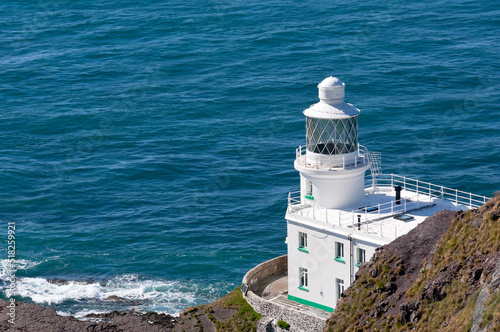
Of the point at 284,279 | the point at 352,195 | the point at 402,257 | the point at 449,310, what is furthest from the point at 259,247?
the point at 449,310

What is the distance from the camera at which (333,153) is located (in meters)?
49.9

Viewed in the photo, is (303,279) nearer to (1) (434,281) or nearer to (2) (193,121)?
(1) (434,281)

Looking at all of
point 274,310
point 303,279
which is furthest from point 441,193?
point 274,310

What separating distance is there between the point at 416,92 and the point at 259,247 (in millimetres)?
39099

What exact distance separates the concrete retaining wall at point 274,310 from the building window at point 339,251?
334 centimetres

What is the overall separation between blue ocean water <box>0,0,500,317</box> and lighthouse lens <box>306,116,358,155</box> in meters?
18.8

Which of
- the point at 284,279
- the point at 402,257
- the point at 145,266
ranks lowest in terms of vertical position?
the point at 145,266

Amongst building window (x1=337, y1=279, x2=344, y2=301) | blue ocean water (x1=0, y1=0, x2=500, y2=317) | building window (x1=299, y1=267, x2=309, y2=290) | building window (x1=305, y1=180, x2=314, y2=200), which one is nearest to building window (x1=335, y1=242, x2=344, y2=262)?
building window (x1=337, y1=279, x2=344, y2=301)

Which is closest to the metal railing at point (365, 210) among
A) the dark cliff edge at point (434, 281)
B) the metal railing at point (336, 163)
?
the metal railing at point (336, 163)

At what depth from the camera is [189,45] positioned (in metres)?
121

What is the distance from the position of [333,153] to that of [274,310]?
9.49 metres

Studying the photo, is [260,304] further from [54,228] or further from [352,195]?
[54,228]

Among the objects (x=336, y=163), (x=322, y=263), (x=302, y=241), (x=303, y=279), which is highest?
(x=336, y=163)

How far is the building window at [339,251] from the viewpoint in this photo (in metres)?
47.2
